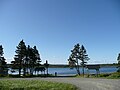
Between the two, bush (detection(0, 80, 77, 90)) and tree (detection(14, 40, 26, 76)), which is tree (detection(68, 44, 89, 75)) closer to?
tree (detection(14, 40, 26, 76))

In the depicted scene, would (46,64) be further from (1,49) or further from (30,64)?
(1,49)

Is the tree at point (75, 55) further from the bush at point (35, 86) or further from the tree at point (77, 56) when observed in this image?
the bush at point (35, 86)

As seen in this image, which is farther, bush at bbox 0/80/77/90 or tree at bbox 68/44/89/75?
tree at bbox 68/44/89/75

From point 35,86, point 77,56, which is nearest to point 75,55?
point 77,56

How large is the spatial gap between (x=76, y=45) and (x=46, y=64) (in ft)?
58.3

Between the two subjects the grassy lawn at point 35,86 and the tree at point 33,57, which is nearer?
the grassy lawn at point 35,86

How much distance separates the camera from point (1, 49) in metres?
75.4

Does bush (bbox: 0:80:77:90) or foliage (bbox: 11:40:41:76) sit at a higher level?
foliage (bbox: 11:40:41:76)

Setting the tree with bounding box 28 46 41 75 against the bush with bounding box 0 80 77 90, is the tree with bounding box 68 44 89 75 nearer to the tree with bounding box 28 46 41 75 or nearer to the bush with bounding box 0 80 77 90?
the tree with bounding box 28 46 41 75

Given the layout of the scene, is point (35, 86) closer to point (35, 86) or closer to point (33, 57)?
point (35, 86)

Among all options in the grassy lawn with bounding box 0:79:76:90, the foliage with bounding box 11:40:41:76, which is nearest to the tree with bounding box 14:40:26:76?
the foliage with bounding box 11:40:41:76

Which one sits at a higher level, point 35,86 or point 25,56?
point 25,56

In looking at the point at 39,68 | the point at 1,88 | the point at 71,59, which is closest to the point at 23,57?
the point at 39,68

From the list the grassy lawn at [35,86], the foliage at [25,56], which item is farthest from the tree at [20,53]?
the grassy lawn at [35,86]
